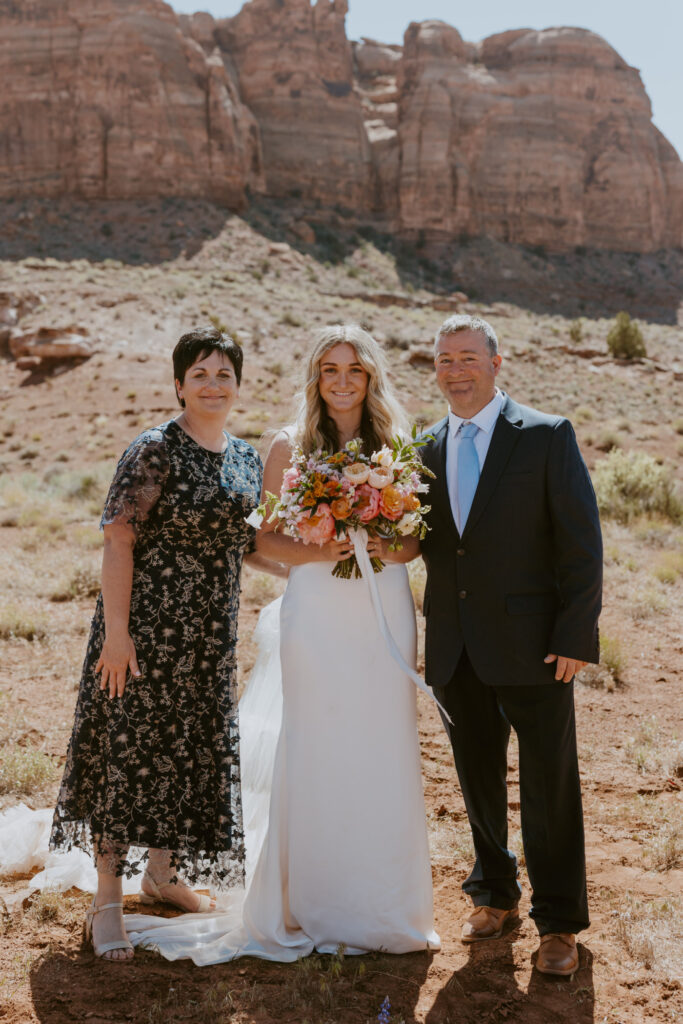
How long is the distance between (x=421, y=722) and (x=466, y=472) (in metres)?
3.89

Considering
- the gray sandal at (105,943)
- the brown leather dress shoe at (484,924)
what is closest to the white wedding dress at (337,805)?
the gray sandal at (105,943)

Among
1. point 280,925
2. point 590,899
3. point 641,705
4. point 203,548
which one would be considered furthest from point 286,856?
point 641,705

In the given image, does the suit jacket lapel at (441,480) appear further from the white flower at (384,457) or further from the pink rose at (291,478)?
the pink rose at (291,478)

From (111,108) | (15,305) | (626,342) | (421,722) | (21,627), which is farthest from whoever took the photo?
(111,108)

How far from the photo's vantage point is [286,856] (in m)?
3.88

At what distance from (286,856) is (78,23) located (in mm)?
62104

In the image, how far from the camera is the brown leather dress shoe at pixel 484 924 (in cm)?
396

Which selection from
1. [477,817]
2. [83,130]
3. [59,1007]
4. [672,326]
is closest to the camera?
[59,1007]

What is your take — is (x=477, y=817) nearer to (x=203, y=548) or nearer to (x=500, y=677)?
(x=500, y=677)

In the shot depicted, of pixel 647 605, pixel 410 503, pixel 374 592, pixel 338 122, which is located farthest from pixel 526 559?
pixel 338 122

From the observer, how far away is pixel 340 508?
3629mm

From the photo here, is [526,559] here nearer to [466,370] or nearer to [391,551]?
[391,551]

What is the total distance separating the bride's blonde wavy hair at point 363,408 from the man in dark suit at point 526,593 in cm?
30

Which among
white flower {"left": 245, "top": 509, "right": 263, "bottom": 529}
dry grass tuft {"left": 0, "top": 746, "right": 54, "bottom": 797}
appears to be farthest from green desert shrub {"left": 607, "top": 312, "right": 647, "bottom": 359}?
white flower {"left": 245, "top": 509, "right": 263, "bottom": 529}
